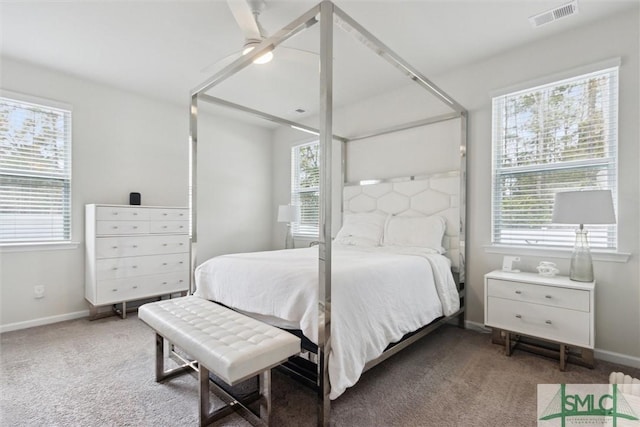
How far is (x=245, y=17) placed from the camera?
202 centimetres

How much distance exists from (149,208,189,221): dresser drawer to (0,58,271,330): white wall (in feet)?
1.48

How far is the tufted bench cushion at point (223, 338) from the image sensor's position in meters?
1.36

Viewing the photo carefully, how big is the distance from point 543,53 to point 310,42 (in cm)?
206

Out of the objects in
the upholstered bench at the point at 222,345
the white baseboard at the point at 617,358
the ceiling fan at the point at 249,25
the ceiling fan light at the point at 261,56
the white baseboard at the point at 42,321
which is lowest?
the white baseboard at the point at 42,321

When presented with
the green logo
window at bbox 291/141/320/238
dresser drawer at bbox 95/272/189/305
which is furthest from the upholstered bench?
window at bbox 291/141/320/238

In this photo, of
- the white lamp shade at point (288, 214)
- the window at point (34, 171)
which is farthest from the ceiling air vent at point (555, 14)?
the window at point (34, 171)

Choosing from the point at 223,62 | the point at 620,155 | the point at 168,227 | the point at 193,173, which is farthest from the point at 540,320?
the point at 168,227

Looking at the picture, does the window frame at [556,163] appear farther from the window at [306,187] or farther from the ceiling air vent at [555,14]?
the window at [306,187]

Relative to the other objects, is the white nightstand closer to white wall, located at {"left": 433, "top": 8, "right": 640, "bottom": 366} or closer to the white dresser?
white wall, located at {"left": 433, "top": 8, "right": 640, "bottom": 366}

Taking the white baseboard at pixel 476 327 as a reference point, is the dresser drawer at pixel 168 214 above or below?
above

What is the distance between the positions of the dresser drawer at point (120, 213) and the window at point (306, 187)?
2218mm

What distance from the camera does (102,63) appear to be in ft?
10.2

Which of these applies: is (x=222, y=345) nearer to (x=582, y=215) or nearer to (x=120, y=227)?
(x=582, y=215)

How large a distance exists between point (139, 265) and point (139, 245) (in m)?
0.23
